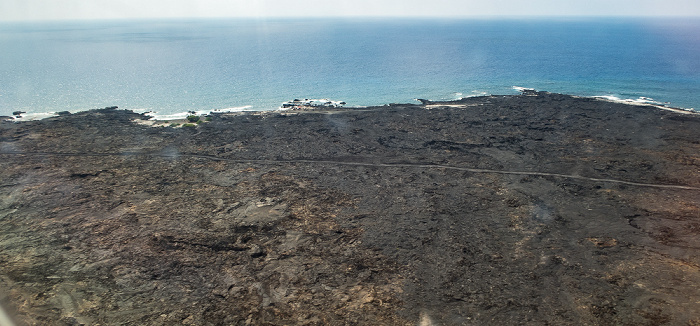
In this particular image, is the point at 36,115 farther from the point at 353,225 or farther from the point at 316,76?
the point at 353,225

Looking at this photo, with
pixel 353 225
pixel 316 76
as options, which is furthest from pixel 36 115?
pixel 353 225

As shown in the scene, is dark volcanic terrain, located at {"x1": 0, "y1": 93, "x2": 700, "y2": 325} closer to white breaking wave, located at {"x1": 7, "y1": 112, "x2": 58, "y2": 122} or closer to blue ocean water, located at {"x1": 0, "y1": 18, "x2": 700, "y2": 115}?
white breaking wave, located at {"x1": 7, "y1": 112, "x2": 58, "y2": 122}

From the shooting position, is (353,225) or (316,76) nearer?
(353,225)

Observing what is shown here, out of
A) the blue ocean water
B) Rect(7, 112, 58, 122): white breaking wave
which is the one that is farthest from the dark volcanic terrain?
the blue ocean water

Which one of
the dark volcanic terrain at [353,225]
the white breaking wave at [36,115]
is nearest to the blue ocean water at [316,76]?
the white breaking wave at [36,115]

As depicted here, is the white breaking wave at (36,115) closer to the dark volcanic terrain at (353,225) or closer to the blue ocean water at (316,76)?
the blue ocean water at (316,76)

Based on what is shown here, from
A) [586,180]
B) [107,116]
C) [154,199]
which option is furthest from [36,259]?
[586,180]

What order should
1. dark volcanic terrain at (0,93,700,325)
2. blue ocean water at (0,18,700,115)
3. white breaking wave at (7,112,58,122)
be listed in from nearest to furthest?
1. dark volcanic terrain at (0,93,700,325)
2. white breaking wave at (7,112,58,122)
3. blue ocean water at (0,18,700,115)

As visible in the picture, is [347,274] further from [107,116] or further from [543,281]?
[107,116]
